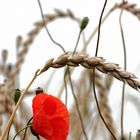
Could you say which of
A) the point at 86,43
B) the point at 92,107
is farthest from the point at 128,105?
the point at 86,43

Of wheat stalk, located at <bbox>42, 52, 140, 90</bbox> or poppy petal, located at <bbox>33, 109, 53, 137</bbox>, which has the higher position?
wheat stalk, located at <bbox>42, 52, 140, 90</bbox>

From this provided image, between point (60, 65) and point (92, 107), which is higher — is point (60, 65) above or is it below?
above

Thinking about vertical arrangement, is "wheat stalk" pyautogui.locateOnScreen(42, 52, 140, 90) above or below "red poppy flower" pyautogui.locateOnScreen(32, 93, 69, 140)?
above

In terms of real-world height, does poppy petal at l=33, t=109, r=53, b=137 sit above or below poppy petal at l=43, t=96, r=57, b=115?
below

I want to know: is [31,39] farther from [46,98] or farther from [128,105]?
[128,105]

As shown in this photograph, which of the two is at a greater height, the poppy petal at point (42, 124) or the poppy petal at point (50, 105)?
the poppy petal at point (50, 105)

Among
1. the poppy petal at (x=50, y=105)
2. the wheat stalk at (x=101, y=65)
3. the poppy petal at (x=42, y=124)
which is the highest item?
the wheat stalk at (x=101, y=65)

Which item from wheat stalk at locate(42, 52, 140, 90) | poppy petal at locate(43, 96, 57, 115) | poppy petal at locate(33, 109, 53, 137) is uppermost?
wheat stalk at locate(42, 52, 140, 90)

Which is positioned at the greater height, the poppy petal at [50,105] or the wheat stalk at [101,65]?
the wheat stalk at [101,65]
